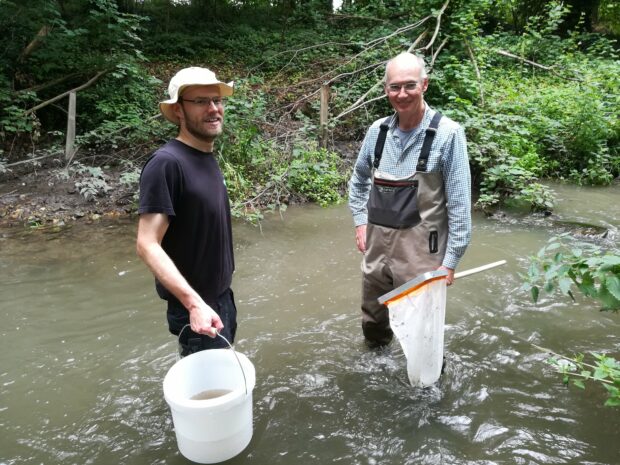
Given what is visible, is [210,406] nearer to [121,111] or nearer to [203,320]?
[203,320]

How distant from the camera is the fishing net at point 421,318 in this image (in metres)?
2.48

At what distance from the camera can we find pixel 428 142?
2.54 meters

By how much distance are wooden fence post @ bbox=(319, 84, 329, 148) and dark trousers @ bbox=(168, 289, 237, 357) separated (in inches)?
246

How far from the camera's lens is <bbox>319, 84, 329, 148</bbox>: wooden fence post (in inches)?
324

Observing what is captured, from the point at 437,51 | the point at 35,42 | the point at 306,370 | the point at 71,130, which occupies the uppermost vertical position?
the point at 35,42

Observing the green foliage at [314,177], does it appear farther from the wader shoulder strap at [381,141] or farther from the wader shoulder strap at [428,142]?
the wader shoulder strap at [428,142]

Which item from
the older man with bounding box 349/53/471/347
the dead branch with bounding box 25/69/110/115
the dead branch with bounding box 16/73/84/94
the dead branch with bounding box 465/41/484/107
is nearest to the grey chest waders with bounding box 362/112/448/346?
the older man with bounding box 349/53/471/347

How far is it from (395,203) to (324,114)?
6004mm

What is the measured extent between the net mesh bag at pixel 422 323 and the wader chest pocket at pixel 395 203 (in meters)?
0.42

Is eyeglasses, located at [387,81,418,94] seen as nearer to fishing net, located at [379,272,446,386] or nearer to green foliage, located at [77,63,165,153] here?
fishing net, located at [379,272,446,386]

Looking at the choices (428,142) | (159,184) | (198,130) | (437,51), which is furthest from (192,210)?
(437,51)

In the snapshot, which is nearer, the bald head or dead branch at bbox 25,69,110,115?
the bald head

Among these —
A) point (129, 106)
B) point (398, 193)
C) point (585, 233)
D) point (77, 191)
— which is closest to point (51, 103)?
point (129, 106)

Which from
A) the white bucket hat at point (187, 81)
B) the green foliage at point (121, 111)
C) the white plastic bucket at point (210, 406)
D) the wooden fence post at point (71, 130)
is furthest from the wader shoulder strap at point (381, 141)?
the wooden fence post at point (71, 130)
